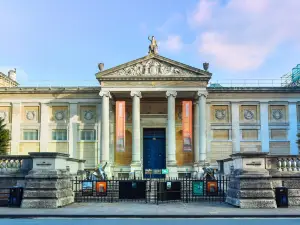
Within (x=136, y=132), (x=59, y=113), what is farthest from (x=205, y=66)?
(x=59, y=113)

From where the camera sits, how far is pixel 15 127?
48.9 meters

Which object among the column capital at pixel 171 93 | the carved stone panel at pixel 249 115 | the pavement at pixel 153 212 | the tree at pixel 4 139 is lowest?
the pavement at pixel 153 212

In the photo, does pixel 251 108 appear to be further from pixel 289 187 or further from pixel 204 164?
pixel 289 187

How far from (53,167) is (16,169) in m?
2.42

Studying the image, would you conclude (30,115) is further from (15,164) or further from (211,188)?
(211,188)

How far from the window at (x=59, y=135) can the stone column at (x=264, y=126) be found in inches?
858

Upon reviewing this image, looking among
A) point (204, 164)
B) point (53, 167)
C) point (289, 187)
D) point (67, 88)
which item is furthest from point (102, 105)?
point (289, 187)

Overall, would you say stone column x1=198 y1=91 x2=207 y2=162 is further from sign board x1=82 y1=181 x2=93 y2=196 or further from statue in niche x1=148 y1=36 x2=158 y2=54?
sign board x1=82 y1=181 x2=93 y2=196

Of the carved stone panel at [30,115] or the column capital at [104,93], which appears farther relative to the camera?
the carved stone panel at [30,115]

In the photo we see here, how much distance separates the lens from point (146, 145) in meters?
49.2

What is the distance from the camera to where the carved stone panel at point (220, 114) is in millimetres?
48562

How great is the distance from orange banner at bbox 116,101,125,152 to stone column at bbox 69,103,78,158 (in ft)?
19.8

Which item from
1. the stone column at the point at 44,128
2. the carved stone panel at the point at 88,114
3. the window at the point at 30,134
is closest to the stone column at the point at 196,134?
the carved stone panel at the point at 88,114

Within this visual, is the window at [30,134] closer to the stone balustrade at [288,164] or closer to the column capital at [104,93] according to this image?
the column capital at [104,93]
